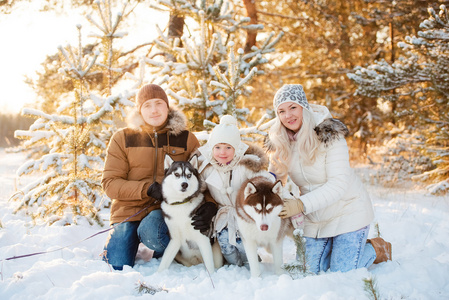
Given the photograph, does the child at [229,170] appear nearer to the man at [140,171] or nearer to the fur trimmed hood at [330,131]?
the man at [140,171]

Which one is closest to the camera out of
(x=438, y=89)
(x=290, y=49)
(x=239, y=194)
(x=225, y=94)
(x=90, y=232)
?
(x=239, y=194)

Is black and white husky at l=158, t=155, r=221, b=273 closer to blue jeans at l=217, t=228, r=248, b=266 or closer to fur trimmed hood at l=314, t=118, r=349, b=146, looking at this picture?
blue jeans at l=217, t=228, r=248, b=266

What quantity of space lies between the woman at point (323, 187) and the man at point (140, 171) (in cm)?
101

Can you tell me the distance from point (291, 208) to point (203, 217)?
2.93 ft

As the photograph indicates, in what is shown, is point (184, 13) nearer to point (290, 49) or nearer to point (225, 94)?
point (225, 94)

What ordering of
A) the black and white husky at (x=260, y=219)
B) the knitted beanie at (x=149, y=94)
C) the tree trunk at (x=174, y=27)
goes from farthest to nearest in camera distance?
the tree trunk at (x=174, y=27)
the knitted beanie at (x=149, y=94)
the black and white husky at (x=260, y=219)

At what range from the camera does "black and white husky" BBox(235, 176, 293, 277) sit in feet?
9.33

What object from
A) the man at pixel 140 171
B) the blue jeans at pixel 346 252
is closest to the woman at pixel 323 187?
the blue jeans at pixel 346 252

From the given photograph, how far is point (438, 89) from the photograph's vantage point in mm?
6344

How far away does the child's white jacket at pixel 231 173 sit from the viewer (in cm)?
329

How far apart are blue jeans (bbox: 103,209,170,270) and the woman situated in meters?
1.39

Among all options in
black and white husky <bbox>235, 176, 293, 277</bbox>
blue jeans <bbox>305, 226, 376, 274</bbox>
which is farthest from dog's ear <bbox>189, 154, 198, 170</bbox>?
blue jeans <bbox>305, 226, 376, 274</bbox>

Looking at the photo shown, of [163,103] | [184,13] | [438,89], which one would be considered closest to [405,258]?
[163,103]

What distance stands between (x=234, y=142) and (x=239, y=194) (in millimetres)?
546
